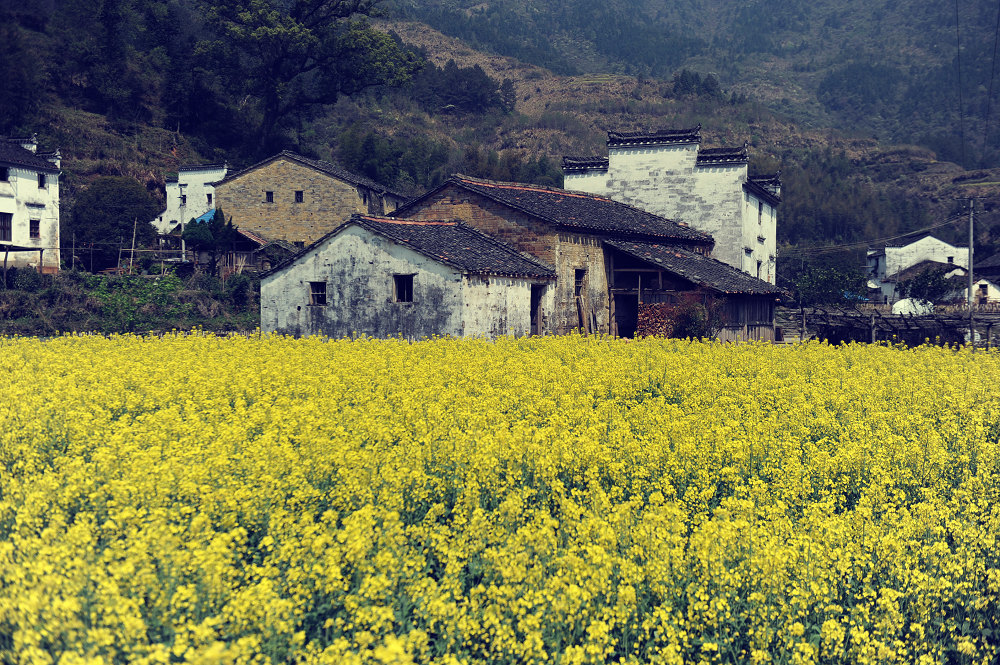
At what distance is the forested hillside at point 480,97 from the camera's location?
179ft

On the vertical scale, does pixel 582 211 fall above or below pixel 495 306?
above

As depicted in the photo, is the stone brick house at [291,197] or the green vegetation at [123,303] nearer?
the green vegetation at [123,303]

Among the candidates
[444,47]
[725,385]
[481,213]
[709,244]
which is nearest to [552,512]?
[725,385]

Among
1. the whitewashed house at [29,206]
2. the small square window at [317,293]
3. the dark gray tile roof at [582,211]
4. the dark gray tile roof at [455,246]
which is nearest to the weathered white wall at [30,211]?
the whitewashed house at [29,206]

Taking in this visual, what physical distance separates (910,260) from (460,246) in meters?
42.9

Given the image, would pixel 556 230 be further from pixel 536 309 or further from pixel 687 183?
pixel 687 183

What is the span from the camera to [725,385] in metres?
11.4

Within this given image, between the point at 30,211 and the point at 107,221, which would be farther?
the point at 107,221

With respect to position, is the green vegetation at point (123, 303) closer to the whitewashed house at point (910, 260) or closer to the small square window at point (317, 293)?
the small square window at point (317, 293)

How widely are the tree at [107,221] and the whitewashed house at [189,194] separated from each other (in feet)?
14.0

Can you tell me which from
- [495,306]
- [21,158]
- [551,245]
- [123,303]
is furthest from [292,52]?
[495,306]

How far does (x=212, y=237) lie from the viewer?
1484 inches

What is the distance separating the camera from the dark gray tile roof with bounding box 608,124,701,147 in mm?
35406

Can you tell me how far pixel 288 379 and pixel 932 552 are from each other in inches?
337
